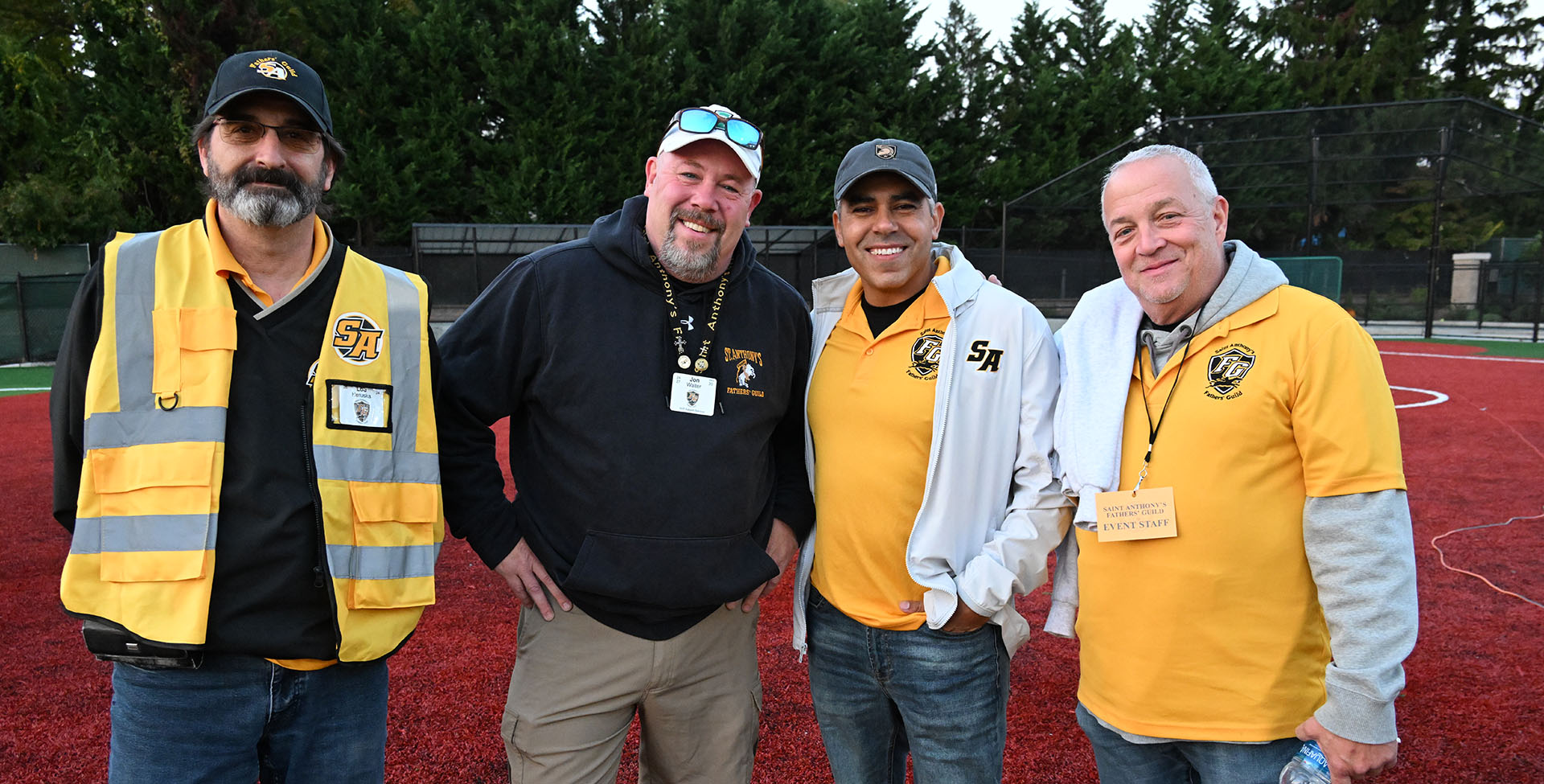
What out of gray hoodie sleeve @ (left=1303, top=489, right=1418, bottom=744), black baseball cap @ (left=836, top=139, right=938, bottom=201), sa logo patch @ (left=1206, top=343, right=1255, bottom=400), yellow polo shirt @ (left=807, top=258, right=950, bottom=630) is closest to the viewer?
gray hoodie sleeve @ (left=1303, top=489, right=1418, bottom=744)

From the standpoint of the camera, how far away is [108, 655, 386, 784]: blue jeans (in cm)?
215

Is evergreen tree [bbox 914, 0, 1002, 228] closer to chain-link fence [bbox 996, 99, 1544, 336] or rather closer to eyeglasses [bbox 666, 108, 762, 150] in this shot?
chain-link fence [bbox 996, 99, 1544, 336]

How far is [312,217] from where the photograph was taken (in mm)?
2420

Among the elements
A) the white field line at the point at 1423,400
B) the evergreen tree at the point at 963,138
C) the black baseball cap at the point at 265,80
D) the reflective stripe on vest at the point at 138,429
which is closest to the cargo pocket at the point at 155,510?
the reflective stripe on vest at the point at 138,429

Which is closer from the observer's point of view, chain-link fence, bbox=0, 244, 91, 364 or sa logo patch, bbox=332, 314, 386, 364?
sa logo patch, bbox=332, 314, 386, 364

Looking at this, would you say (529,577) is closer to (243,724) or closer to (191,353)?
(243,724)

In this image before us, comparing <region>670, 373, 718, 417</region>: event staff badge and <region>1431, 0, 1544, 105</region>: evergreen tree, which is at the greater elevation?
<region>1431, 0, 1544, 105</region>: evergreen tree

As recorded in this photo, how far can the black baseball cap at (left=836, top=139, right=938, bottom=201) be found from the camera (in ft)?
8.84

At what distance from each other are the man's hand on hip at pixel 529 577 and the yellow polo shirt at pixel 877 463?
0.73 m

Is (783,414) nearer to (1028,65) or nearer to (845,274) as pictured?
(845,274)

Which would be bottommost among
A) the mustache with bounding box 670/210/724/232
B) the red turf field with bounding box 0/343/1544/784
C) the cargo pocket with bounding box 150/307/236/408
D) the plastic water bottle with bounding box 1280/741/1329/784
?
the red turf field with bounding box 0/343/1544/784

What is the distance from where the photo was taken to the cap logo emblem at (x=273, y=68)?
2.30 meters

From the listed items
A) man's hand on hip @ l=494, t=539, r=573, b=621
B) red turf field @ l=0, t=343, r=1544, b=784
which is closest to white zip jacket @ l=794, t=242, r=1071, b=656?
man's hand on hip @ l=494, t=539, r=573, b=621

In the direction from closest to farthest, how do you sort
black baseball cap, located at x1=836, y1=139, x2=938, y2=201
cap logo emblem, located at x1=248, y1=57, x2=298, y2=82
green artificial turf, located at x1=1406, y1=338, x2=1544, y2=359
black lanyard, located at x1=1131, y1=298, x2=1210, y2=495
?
1. black lanyard, located at x1=1131, y1=298, x2=1210, y2=495
2. cap logo emblem, located at x1=248, y1=57, x2=298, y2=82
3. black baseball cap, located at x1=836, y1=139, x2=938, y2=201
4. green artificial turf, located at x1=1406, y1=338, x2=1544, y2=359
